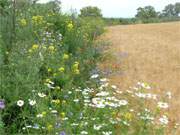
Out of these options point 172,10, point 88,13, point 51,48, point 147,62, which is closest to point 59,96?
point 51,48

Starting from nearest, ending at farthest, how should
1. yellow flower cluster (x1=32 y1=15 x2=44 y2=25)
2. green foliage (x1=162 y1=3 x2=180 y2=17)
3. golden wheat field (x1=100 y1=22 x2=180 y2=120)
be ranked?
golden wheat field (x1=100 y1=22 x2=180 y2=120)
yellow flower cluster (x1=32 y1=15 x2=44 y2=25)
green foliage (x1=162 y1=3 x2=180 y2=17)

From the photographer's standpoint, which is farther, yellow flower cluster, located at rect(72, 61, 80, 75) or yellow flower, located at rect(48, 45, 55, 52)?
yellow flower, located at rect(48, 45, 55, 52)

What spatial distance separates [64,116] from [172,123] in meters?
1.25

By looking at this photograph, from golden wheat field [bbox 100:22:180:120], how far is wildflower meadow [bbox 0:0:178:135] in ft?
0.95

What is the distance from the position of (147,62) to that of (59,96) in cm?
281

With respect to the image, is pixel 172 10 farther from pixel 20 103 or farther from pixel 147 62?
pixel 20 103

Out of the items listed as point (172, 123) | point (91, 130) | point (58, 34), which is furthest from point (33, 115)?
point (58, 34)

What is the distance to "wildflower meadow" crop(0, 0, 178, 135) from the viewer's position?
4062mm

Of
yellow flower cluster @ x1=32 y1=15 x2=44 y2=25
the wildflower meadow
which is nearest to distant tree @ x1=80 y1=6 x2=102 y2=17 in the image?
yellow flower cluster @ x1=32 y1=15 x2=44 y2=25

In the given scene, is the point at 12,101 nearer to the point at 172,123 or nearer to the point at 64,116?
the point at 64,116

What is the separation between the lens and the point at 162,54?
7969 mm

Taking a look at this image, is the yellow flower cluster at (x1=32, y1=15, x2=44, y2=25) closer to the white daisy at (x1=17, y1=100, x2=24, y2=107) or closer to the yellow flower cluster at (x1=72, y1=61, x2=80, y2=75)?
the yellow flower cluster at (x1=72, y1=61, x2=80, y2=75)

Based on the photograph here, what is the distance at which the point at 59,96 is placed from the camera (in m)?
4.73

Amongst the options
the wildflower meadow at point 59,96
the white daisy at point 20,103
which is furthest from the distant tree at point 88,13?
the white daisy at point 20,103
